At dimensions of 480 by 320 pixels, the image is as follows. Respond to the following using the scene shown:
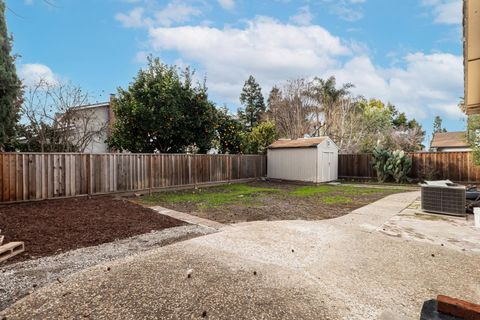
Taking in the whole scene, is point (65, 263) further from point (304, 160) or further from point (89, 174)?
point (304, 160)

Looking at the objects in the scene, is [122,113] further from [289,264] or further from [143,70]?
[289,264]

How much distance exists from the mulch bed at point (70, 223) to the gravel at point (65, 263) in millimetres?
310

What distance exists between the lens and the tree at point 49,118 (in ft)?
39.4

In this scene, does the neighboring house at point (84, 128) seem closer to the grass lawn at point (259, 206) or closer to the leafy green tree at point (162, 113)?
the leafy green tree at point (162, 113)

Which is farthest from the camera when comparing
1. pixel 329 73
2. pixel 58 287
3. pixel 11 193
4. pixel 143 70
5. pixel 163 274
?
pixel 329 73

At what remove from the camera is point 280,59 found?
21078 mm

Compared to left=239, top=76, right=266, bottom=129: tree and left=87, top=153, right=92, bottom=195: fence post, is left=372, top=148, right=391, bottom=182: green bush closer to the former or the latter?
left=87, top=153, right=92, bottom=195: fence post

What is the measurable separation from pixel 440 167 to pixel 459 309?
51.1 feet

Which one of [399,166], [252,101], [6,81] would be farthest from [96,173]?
[252,101]

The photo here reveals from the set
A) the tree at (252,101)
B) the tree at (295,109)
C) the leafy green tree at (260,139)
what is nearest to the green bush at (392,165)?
the leafy green tree at (260,139)

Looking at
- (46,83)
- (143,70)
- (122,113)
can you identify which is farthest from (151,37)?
(46,83)

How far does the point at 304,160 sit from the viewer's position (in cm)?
1393

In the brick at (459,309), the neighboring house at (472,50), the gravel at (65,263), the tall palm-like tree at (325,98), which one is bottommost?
the gravel at (65,263)

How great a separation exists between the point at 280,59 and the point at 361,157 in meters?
10.6
